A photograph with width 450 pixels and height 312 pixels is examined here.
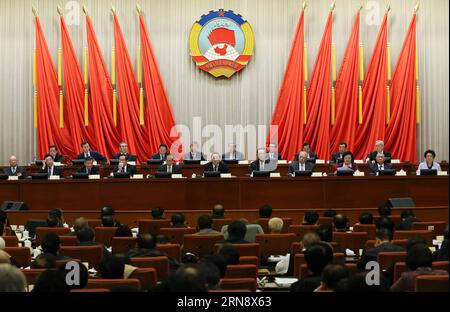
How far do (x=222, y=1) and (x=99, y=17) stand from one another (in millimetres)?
2957

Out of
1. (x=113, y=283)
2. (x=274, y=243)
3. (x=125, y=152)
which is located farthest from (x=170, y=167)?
(x=113, y=283)

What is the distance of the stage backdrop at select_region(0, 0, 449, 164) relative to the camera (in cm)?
1662

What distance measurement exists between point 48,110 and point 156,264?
11.1 m

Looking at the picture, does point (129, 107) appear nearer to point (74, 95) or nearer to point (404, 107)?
point (74, 95)

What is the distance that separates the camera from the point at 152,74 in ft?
54.0

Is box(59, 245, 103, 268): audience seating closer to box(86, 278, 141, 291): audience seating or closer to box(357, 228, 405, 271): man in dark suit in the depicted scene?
box(86, 278, 141, 291): audience seating

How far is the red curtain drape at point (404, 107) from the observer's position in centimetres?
1622

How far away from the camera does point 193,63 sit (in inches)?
661

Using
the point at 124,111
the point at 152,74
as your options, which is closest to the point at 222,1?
the point at 152,74

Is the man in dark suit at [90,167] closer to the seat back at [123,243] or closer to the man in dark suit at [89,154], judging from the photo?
the man in dark suit at [89,154]

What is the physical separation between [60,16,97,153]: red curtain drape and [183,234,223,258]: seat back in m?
8.99

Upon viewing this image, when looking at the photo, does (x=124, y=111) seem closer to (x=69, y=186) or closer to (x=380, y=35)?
(x=69, y=186)

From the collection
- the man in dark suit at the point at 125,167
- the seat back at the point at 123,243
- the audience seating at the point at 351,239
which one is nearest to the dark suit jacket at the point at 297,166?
the man in dark suit at the point at 125,167

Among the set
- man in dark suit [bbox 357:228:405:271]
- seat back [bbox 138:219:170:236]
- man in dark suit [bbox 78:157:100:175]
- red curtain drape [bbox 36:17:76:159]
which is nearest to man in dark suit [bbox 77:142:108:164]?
red curtain drape [bbox 36:17:76:159]
